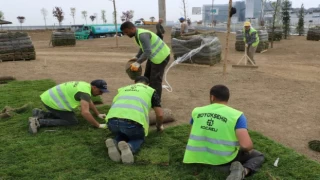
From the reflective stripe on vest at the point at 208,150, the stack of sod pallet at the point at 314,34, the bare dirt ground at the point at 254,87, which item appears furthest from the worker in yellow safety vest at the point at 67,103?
the stack of sod pallet at the point at 314,34

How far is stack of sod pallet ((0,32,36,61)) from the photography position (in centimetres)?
1163

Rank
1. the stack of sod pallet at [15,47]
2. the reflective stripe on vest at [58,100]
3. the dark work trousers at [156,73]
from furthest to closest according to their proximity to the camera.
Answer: the stack of sod pallet at [15,47]
the dark work trousers at [156,73]
the reflective stripe on vest at [58,100]

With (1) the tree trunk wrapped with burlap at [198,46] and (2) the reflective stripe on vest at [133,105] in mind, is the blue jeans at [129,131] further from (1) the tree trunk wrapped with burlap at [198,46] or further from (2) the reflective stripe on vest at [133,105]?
(1) the tree trunk wrapped with burlap at [198,46]

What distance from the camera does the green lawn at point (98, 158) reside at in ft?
9.63

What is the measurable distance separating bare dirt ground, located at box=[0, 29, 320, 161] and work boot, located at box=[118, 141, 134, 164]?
1.66 meters

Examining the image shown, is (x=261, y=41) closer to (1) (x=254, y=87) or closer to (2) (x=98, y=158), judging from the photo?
(1) (x=254, y=87)

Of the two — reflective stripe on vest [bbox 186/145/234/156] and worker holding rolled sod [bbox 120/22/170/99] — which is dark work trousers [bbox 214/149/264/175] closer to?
reflective stripe on vest [bbox 186/145/234/156]

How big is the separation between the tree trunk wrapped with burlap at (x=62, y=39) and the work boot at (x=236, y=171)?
58.9ft

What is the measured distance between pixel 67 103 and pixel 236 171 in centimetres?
247

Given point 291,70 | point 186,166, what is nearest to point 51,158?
point 186,166

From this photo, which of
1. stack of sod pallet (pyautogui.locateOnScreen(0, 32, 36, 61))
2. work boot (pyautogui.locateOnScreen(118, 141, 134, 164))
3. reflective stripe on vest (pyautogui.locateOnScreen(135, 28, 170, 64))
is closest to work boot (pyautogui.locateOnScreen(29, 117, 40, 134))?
work boot (pyautogui.locateOnScreen(118, 141, 134, 164))

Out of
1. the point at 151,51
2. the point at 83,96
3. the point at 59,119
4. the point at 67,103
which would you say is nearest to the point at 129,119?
the point at 83,96

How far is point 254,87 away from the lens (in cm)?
692

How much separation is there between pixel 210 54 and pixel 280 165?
685cm
